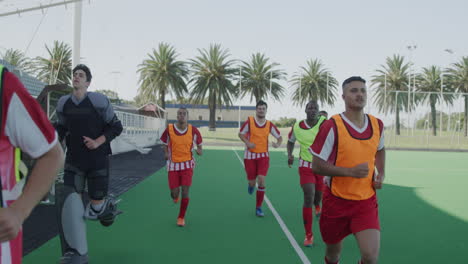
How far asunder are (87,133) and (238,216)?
4.32m

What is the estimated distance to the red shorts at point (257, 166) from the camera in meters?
8.46

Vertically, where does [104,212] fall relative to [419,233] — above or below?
above

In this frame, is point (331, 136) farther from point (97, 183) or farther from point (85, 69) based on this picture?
point (85, 69)

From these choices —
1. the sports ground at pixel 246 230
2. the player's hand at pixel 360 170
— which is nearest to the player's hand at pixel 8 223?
the player's hand at pixel 360 170

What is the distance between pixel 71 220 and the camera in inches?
181

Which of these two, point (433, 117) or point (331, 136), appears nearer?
point (331, 136)

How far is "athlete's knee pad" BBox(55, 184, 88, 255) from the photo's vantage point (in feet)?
15.0

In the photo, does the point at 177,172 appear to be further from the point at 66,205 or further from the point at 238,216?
the point at 66,205

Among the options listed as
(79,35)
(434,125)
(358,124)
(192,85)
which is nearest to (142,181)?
(79,35)

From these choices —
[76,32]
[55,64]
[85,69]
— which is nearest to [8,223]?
[85,69]

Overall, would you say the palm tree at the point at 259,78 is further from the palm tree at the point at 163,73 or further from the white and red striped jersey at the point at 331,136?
the white and red striped jersey at the point at 331,136

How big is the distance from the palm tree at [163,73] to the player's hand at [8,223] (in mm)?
49588

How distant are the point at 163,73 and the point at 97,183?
153ft

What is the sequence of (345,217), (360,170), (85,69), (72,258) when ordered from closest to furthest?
(360,170) → (345,217) → (72,258) → (85,69)
